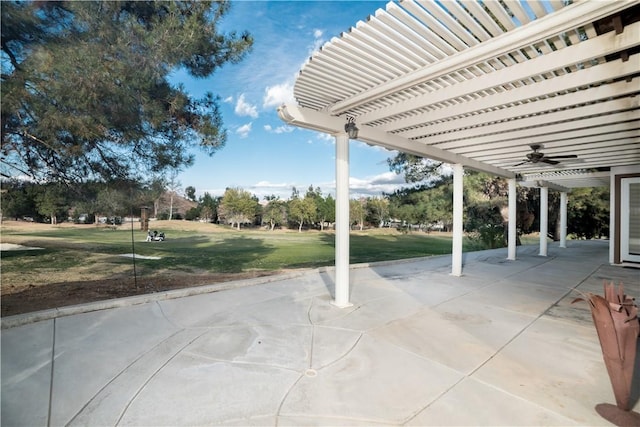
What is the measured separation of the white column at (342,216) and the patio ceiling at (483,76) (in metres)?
0.30

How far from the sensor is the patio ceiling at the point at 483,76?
215 cm

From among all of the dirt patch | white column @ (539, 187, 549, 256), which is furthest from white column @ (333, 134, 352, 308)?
white column @ (539, 187, 549, 256)

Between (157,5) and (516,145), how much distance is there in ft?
23.4

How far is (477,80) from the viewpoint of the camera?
3053mm

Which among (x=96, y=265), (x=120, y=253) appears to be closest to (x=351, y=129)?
(x=96, y=265)

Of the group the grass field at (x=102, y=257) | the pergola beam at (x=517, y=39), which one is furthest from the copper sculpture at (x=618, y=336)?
the grass field at (x=102, y=257)

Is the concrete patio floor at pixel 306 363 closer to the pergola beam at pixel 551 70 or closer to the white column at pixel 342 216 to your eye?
the white column at pixel 342 216

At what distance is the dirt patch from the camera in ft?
16.2

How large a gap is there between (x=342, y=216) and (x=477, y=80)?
2244 millimetres

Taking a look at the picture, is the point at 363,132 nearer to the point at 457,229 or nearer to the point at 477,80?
the point at 477,80

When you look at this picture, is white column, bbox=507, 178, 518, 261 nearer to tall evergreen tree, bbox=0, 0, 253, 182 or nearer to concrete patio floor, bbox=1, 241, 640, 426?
concrete patio floor, bbox=1, 241, 640, 426

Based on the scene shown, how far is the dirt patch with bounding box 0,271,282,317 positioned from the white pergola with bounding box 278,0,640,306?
A: 15.9 feet

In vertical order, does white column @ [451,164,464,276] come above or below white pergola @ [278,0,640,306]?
below

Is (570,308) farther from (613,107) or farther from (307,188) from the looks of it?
(307,188)
